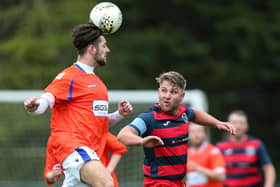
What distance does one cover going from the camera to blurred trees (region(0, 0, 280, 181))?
1836cm

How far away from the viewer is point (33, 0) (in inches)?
782

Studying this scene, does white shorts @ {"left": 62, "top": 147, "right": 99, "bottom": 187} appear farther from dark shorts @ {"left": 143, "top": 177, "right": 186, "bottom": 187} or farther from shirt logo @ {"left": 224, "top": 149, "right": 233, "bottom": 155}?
shirt logo @ {"left": 224, "top": 149, "right": 233, "bottom": 155}

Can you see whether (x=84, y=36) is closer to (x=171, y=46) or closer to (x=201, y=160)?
(x=201, y=160)

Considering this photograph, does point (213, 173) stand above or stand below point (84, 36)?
below

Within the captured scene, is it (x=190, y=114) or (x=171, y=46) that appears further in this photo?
(x=171, y=46)

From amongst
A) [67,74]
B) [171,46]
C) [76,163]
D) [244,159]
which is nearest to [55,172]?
[76,163]

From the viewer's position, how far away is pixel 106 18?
642cm

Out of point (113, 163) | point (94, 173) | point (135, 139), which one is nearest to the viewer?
point (135, 139)

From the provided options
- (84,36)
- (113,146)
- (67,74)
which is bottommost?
(113,146)

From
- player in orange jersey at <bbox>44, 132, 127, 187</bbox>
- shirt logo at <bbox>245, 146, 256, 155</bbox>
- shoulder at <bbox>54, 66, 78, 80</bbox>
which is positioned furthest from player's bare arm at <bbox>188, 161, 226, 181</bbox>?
shoulder at <bbox>54, 66, 78, 80</bbox>

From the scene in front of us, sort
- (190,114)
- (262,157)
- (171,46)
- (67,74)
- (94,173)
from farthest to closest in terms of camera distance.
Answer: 1. (171,46)
2. (262,157)
3. (190,114)
4. (67,74)
5. (94,173)

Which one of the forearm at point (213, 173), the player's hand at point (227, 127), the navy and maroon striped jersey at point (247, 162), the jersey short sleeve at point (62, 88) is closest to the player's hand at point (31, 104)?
the jersey short sleeve at point (62, 88)

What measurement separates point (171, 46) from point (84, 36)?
12697 millimetres

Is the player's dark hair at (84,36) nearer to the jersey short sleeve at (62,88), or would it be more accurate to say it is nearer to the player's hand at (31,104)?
the jersey short sleeve at (62,88)
